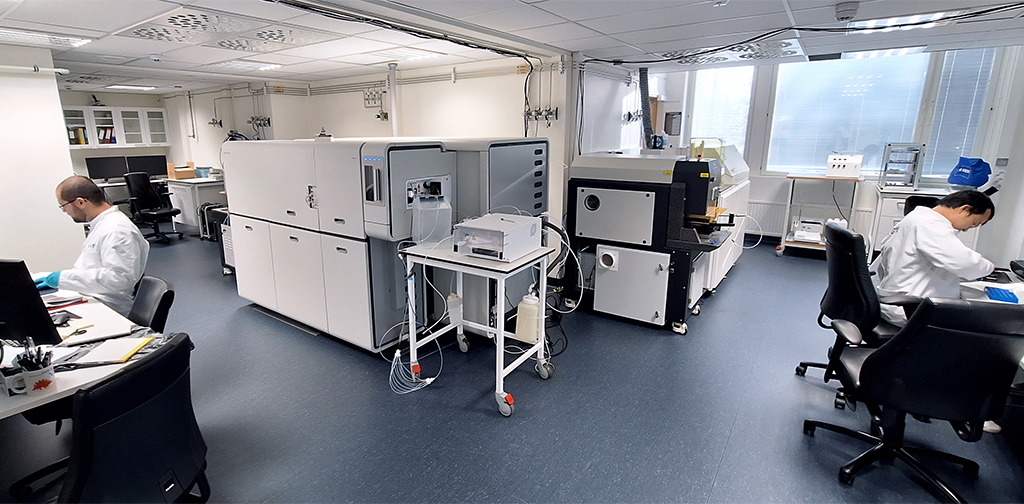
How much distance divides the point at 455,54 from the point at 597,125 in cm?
151

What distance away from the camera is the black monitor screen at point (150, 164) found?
7328 millimetres

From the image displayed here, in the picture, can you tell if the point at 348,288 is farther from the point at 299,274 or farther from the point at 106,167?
the point at 106,167

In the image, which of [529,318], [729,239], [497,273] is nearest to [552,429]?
[529,318]

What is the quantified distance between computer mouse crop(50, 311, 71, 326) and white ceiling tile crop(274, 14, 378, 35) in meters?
1.95

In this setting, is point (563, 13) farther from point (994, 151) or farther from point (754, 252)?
point (994, 151)

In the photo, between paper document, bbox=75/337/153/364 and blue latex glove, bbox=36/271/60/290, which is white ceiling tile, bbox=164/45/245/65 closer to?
blue latex glove, bbox=36/271/60/290

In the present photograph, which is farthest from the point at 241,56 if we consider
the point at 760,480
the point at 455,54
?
the point at 760,480

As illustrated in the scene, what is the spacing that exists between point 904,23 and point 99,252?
486cm

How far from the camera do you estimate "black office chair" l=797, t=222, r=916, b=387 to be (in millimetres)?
2107

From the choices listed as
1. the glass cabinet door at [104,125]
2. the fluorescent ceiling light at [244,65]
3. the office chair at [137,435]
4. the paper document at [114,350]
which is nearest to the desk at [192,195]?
the glass cabinet door at [104,125]

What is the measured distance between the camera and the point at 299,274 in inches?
130

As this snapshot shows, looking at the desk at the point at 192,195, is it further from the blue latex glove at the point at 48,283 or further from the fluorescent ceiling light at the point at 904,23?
the fluorescent ceiling light at the point at 904,23

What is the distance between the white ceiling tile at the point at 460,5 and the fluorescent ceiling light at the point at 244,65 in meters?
2.84

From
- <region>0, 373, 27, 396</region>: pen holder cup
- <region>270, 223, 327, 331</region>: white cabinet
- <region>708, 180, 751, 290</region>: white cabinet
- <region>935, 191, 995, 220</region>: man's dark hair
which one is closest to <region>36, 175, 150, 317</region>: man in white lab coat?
<region>270, 223, 327, 331</region>: white cabinet
